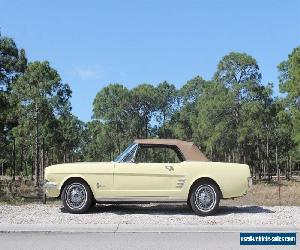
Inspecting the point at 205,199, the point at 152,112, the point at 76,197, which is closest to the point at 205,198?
the point at 205,199

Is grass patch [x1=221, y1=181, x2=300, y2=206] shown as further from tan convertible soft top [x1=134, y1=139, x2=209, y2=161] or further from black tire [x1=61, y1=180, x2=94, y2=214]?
black tire [x1=61, y1=180, x2=94, y2=214]

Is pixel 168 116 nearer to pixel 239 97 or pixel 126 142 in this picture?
pixel 126 142

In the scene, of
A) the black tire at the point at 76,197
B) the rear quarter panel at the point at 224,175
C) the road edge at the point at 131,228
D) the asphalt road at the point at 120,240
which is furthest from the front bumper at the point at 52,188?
the rear quarter panel at the point at 224,175

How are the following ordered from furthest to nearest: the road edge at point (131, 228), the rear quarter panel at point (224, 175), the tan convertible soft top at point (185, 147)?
the tan convertible soft top at point (185, 147), the rear quarter panel at point (224, 175), the road edge at point (131, 228)

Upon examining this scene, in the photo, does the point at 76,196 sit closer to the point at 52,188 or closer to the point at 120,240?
the point at 52,188

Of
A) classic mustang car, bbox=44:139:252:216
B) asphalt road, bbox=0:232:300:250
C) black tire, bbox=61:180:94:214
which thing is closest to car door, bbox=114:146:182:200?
classic mustang car, bbox=44:139:252:216

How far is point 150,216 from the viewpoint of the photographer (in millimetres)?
10555

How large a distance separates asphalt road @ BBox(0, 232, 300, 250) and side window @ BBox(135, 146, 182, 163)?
2.77m

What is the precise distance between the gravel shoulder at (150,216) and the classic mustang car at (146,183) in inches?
12.8

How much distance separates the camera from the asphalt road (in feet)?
25.1

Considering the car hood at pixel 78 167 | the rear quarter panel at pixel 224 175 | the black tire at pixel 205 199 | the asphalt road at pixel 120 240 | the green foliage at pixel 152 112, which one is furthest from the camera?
the green foliage at pixel 152 112

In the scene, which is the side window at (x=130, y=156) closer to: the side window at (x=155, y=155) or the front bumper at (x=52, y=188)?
the side window at (x=155, y=155)

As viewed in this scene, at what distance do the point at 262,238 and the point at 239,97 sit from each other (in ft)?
135

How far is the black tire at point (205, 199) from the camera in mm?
10859
